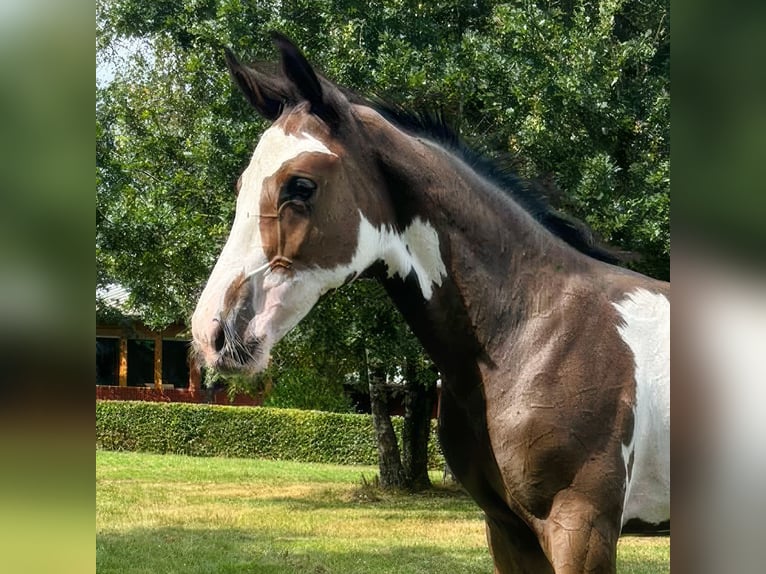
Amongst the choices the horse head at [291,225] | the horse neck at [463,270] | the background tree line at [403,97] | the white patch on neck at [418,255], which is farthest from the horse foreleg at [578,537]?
the background tree line at [403,97]

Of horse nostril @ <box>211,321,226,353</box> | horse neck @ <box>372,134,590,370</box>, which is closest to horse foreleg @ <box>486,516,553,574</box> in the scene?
horse neck @ <box>372,134,590,370</box>

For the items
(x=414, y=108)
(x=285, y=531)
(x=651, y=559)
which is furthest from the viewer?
(x=285, y=531)

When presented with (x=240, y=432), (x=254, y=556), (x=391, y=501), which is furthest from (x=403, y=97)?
(x=240, y=432)

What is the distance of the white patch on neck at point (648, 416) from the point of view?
2.54 meters

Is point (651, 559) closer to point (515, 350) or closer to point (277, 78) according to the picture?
point (515, 350)

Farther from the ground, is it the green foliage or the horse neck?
the green foliage

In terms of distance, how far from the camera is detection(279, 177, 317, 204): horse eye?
2.31 m

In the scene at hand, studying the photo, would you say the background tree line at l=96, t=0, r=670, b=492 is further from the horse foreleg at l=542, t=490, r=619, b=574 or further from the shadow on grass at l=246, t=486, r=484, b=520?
the horse foreleg at l=542, t=490, r=619, b=574

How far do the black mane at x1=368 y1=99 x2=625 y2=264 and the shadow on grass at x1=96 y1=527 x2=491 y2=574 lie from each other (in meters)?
5.67

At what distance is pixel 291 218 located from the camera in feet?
7.57
